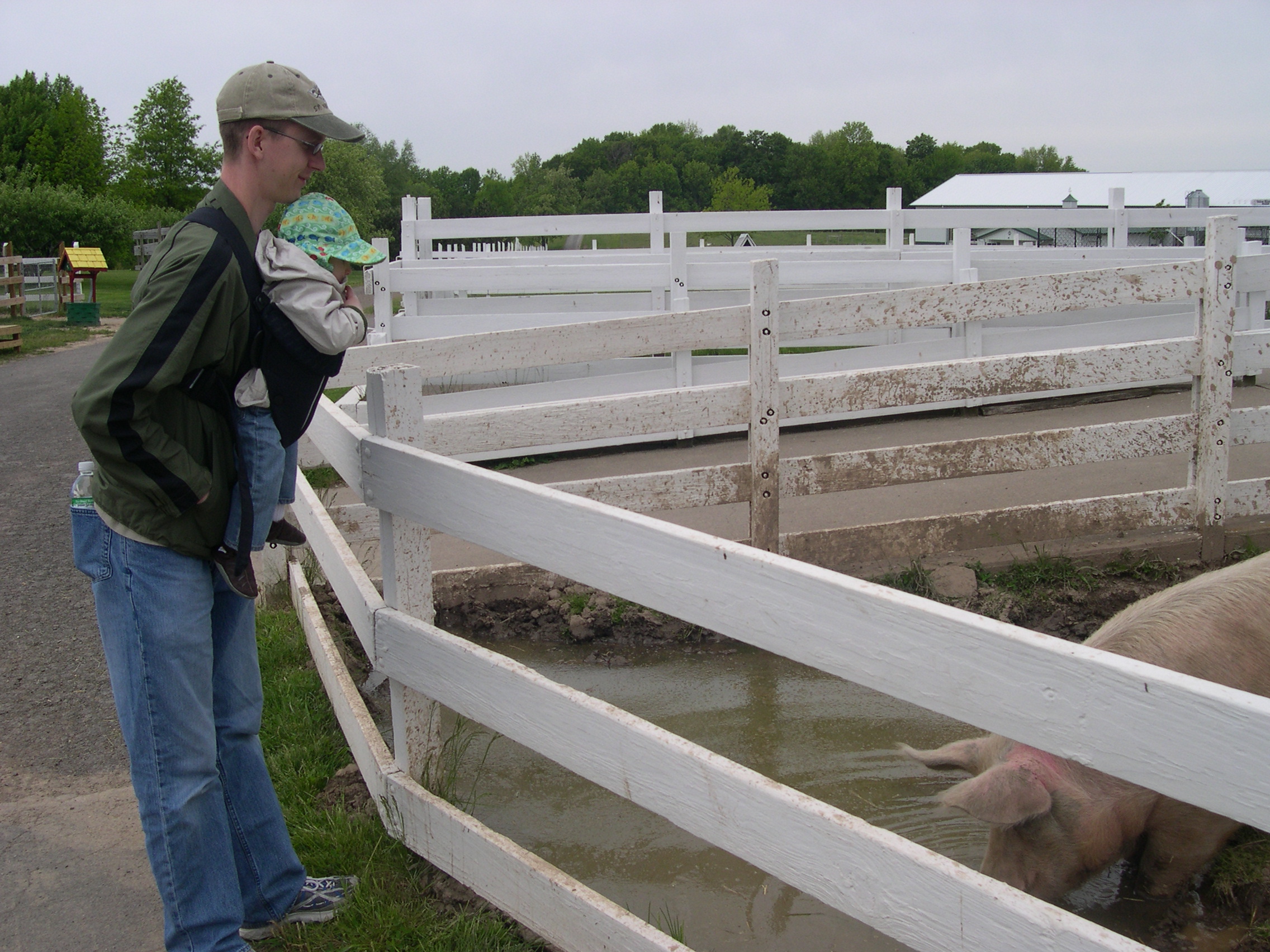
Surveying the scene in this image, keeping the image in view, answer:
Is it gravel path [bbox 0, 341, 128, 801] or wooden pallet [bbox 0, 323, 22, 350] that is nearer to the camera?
gravel path [bbox 0, 341, 128, 801]

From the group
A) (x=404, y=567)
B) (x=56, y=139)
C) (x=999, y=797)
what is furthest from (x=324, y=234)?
(x=56, y=139)

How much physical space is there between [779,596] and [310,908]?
165 cm

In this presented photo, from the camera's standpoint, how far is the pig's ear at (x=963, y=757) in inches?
114

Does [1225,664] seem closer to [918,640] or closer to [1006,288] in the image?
[918,640]

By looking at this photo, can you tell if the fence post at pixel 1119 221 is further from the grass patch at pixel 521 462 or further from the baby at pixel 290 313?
the baby at pixel 290 313

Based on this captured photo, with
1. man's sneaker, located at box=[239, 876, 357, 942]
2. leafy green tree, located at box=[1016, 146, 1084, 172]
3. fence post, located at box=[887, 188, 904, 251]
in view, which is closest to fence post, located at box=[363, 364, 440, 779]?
man's sneaker, located at box=[239, 876, 357, 942]

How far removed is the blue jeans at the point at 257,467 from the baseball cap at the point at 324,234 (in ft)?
1.23

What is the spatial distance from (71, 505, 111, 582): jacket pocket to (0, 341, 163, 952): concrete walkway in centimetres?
111

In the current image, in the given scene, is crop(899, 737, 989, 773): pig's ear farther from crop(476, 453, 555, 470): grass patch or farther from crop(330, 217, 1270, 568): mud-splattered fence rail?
crop(476, 453, 555, 470): grass patch

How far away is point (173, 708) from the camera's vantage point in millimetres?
2211

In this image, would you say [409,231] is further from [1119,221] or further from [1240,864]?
[1240,864]

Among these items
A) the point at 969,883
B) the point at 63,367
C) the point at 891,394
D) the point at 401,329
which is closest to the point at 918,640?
the point at 969,883

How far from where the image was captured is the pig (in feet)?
8.44

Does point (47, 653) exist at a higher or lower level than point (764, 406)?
lower
